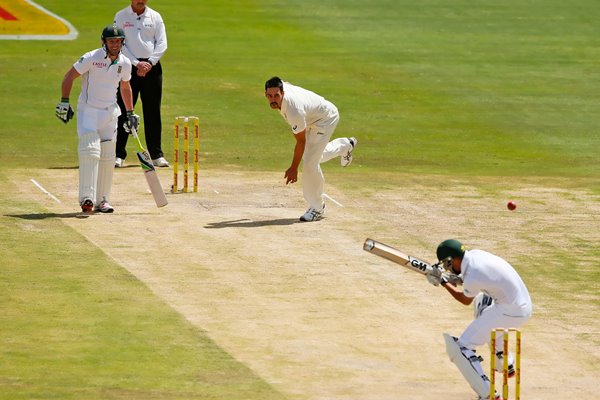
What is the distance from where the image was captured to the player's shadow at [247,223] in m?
16.4

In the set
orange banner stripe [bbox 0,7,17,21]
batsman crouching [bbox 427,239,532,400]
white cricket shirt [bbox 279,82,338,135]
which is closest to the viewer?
batsman crouching [bbox 427,239,532,400]

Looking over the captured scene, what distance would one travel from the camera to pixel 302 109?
53.3 ft

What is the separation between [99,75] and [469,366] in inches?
280

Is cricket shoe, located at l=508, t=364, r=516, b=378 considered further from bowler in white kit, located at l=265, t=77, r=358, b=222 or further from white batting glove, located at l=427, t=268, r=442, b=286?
bowler in white kit, located at l=265, t=77, r=358, b=222

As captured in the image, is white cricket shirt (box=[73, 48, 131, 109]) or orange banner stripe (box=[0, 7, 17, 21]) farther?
orange banner stripe (box=[0, 7, 17, 21])

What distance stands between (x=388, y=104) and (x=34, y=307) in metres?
12.3

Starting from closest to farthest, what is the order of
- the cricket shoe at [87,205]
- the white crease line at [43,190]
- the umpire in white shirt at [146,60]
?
the cricket shoe at [87,205]
the white crease line at [43,190]
the umpire in white shirt at [146,60]

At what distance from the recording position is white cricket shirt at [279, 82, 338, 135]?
53.0 feet

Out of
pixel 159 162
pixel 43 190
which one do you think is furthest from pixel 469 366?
pixel 159 162

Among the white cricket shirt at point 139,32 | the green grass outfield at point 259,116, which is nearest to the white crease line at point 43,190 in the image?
the green grass outfield at point 259,116

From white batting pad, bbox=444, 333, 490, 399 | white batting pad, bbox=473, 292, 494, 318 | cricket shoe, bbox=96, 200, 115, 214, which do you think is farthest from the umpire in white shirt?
white batting pad, bbox=444, 333, 490, 399

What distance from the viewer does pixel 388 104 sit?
2472 centimetres

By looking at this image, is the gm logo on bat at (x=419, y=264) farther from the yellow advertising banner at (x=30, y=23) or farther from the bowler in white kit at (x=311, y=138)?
the yellow advertising banner at (x=30, y=23)

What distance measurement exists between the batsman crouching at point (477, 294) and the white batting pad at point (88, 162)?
6.19 metres
